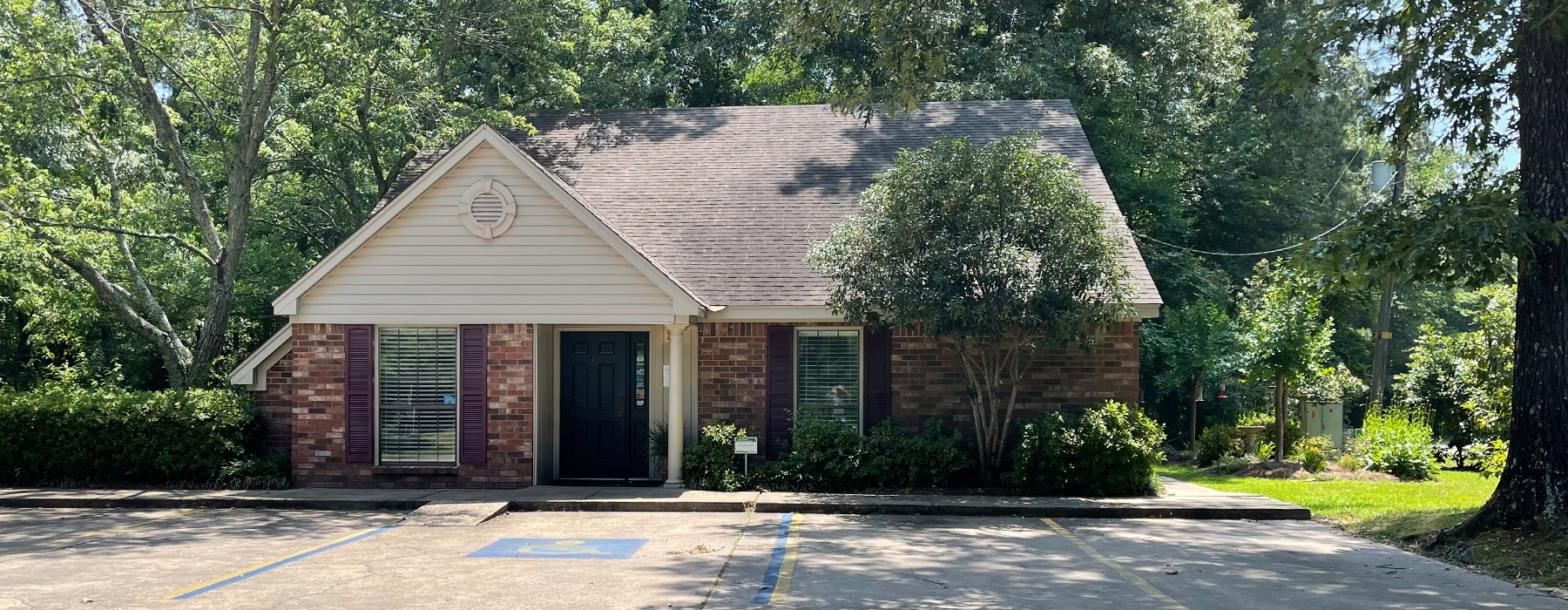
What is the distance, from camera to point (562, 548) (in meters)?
11.0

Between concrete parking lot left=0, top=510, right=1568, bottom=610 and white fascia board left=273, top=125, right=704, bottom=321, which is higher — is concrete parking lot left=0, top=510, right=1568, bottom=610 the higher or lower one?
the lower one

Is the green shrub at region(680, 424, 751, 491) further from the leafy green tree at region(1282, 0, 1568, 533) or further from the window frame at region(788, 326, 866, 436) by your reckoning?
the leafy green tree at region(1282, 0, 1568, 533)

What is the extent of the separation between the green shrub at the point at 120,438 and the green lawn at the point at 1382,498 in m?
13.2

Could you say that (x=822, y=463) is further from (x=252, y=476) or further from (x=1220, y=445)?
(x=1220, y=445)

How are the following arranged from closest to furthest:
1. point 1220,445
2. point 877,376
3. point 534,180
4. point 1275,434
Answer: point 534,180
point 877,376
point 1275,434
point 1220,445

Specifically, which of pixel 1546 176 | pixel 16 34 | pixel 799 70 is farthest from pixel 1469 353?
pixel 16 34

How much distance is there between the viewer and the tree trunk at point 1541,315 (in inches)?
417

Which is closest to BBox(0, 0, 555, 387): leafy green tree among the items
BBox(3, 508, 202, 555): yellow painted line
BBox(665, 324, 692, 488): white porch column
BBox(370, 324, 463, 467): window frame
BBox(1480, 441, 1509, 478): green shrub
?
BBox(370, 324, 463, 467): window frame

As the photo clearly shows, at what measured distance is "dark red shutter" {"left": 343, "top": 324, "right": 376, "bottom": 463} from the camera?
1522 centimetres

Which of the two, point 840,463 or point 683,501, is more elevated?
point 840,463

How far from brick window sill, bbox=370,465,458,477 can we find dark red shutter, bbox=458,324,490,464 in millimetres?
193

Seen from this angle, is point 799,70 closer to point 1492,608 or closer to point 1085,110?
point 1085,110

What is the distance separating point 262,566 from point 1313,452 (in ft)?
50.5

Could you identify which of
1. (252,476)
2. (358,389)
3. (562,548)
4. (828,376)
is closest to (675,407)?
(828,376)
